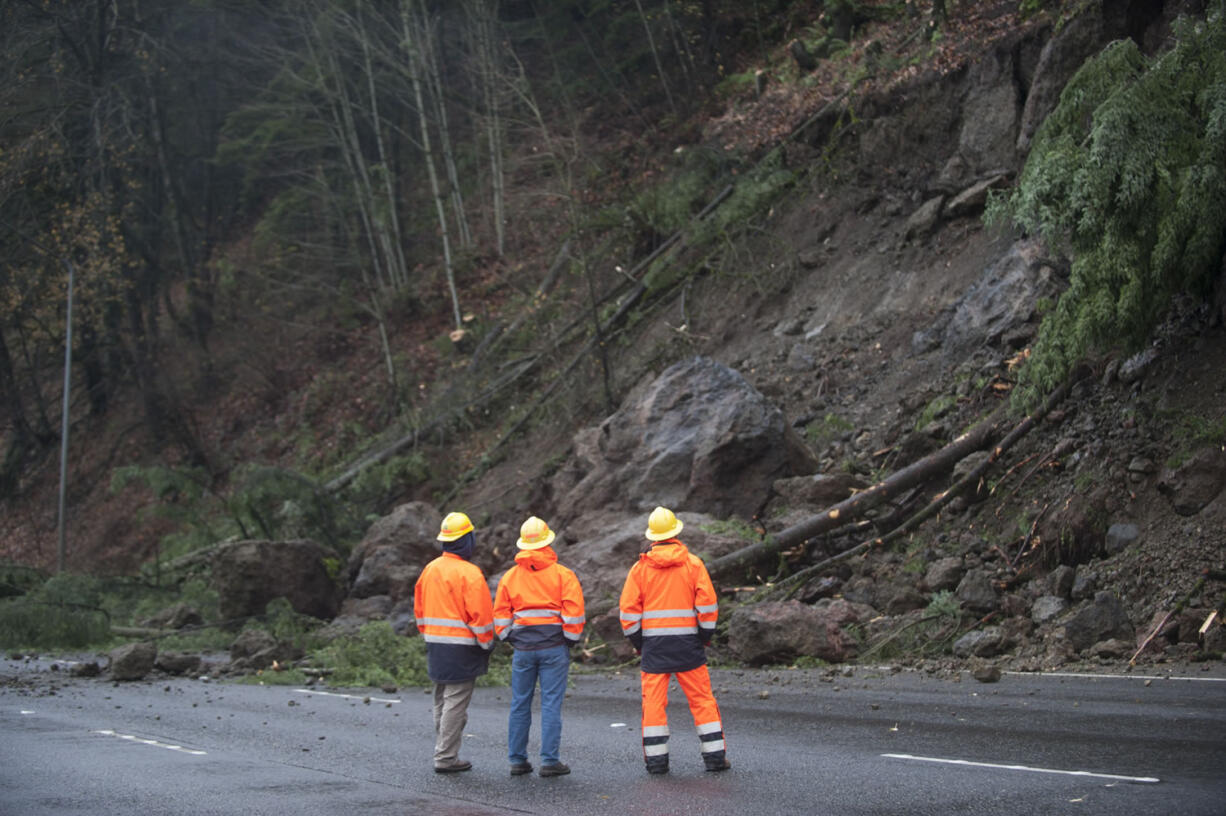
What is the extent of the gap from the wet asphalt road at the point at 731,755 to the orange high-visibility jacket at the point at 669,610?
0.76 meters

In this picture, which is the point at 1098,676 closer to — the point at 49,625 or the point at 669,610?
the point at 669,610

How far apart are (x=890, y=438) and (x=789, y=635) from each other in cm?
525

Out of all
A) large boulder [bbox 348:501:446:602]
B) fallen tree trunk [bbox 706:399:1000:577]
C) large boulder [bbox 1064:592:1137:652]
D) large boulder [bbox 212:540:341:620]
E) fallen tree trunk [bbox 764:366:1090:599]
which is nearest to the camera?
large boulder [bbox 1064:592:1137:652]

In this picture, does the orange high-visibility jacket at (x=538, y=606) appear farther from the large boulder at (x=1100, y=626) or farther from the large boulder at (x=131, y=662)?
the large boulder at (x=131, y=662)

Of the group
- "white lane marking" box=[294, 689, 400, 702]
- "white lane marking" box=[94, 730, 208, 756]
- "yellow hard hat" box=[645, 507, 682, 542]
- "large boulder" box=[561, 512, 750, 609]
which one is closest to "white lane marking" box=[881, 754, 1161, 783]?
"yellow hard hat" box=[645, 507, 682, 542]

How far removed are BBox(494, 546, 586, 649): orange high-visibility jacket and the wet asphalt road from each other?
927 mm

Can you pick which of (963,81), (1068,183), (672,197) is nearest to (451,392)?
(672,197)

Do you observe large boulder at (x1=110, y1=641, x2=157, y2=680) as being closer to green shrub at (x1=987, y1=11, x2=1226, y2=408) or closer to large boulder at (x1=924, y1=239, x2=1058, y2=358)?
green shrub at (x1=987, y1=11, x2=1226, y2=408)

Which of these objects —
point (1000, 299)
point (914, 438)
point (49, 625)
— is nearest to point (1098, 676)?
point (914, 438)

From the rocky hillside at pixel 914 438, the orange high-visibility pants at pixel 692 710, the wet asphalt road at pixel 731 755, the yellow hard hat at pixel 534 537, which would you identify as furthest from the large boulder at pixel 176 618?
the orange high-visibility pants at pixel 692 710

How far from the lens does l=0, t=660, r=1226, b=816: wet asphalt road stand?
6.56m

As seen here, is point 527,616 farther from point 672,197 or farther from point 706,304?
point 672,197

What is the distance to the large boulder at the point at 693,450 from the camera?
677 inches

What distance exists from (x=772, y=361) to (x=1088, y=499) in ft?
28.3
